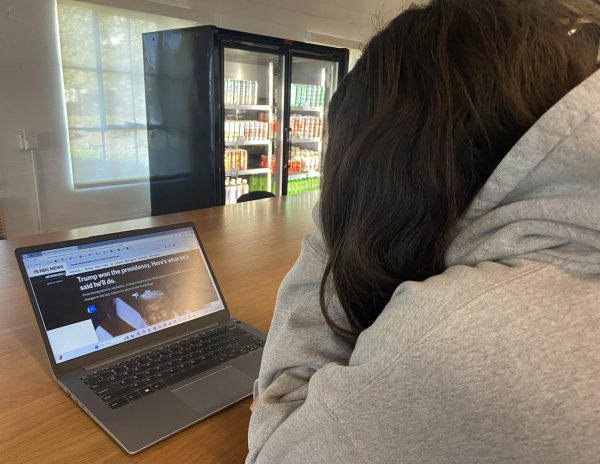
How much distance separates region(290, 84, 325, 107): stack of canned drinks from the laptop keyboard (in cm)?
325

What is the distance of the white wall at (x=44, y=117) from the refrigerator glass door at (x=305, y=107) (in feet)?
2.04

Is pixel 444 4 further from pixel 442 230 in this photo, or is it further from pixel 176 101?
pixel 176 101

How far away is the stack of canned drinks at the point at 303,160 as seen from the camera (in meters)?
4.30

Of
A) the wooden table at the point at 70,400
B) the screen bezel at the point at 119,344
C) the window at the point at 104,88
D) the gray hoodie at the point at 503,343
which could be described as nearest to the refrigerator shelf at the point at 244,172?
the window at the point at 104,88

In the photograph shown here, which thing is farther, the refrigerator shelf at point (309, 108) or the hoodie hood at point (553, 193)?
the refrigerator shelf at point (309, 108)

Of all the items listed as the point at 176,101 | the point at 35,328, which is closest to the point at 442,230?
the point at 35,328

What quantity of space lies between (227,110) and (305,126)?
0.82 meters

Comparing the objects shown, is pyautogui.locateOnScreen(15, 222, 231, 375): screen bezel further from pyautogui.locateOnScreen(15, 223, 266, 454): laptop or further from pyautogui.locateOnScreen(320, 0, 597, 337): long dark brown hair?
pyautogui.locateOnScreen(320, 0, 597, 337): long dark brown hair

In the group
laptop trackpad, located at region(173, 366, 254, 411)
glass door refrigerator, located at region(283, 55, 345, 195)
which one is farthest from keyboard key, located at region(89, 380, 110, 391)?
glass door refrigerator, located at region(283, 55, 345, 195)

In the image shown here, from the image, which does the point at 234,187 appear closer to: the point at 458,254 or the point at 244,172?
the point at 244,172

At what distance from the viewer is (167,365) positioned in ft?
2.65

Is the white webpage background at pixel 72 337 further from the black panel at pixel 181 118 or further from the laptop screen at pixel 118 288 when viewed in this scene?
the black panel at pixel 181 118

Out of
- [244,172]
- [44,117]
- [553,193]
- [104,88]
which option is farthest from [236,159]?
[553,193]

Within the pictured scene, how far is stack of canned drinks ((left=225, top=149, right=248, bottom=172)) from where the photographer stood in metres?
3.72
